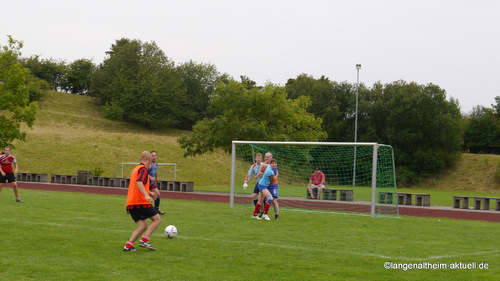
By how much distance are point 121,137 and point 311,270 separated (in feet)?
159

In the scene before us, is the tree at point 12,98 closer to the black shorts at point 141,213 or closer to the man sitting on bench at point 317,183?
the man sitting on bench at point 317,183

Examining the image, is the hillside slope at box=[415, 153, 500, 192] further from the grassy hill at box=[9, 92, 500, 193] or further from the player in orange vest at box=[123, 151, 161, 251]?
the player in orange vest at box=[123, 151, 161, 251]

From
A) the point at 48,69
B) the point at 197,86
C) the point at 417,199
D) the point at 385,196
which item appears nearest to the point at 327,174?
the point at 417,199

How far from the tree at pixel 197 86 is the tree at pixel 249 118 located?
43.7 metres

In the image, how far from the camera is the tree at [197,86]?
3078 inches

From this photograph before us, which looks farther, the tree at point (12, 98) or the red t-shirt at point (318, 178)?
the tree at point (12, 98)

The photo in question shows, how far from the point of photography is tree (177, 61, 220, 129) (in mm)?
78188

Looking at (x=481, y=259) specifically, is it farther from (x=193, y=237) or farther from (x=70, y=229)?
(x=70, y=229)

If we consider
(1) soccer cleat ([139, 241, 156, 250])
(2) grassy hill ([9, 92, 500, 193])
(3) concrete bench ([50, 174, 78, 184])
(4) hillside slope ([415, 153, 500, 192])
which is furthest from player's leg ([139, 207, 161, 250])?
(4) hillside slope ([415, 153, 500, 192])

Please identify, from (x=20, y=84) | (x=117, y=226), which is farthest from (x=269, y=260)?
(x=20, y=84)

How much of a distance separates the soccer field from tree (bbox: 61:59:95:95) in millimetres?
72909

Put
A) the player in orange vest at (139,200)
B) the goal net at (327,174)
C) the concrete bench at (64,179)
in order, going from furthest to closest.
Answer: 1. the concrete bench at (64,179)
2. the goal net at (327,174)
3. the player in orange vest at (139,200)

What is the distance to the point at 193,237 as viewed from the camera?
1108cm

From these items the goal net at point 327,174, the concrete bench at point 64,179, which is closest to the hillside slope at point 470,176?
the goal net at point 327,174
